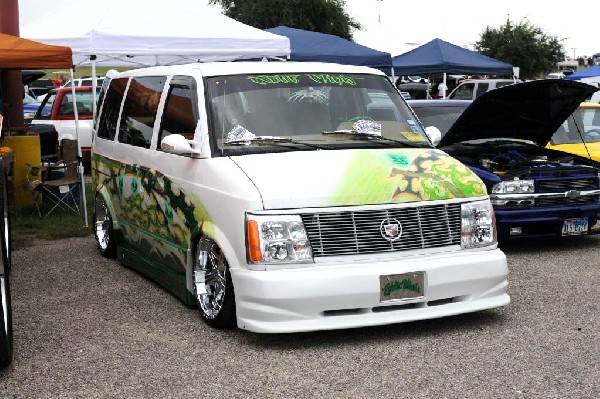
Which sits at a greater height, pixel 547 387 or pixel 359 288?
pixel 359 288

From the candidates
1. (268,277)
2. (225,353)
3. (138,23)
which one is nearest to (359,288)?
(268,277)

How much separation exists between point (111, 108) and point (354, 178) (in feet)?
12.0

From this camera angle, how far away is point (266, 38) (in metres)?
15.4

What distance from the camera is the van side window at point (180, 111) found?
23.2ft

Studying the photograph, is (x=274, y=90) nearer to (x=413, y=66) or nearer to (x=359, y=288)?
(x=359, y=288)

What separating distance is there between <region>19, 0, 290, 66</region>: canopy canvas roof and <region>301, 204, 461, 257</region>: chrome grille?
8.47 meters

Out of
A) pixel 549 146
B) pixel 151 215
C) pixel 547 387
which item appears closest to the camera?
pixel 547 387

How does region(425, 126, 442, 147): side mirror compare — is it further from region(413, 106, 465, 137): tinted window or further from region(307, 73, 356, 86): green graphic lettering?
region(413, 106, 465, 137): tinted window

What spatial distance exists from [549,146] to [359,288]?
6436 millimetres

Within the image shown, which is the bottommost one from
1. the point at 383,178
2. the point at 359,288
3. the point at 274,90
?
the point at 359,288

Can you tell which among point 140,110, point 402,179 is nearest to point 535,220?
point 402,179

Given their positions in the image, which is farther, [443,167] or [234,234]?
[443,167]

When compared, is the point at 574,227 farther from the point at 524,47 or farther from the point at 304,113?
the point at 524,47

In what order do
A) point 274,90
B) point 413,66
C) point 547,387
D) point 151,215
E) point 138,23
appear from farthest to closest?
point 413,66 < point 138,23 < point 151,215 < point 274,90 < point 547,387
